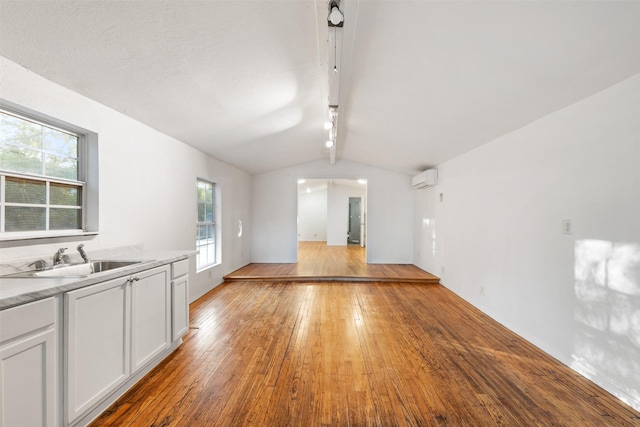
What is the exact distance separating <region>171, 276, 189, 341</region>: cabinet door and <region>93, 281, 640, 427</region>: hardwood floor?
20 centimetres

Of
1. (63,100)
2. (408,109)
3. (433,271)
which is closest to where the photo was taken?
(63,100)

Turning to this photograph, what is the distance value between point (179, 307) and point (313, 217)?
10.1 m

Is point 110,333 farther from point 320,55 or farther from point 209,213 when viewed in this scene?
point 209,213

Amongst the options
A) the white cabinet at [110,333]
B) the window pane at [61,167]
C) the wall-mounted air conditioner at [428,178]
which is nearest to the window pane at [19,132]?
the window pane at [61,167]

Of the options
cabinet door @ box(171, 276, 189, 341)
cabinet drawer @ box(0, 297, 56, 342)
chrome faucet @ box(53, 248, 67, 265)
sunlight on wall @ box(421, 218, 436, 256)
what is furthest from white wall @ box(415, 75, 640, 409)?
chrome faucet @ box(53, 248, 67, 265)

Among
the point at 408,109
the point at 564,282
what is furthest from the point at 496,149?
the point at 564,282

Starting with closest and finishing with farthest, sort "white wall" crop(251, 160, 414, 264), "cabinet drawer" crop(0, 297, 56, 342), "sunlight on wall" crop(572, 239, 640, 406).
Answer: "cabinet drawer" crop(0, 297, 56, 342)
"sunlight on wall" crop(572, 239, 640, 406)
"white wall" crop(251, 160, 414, 264)

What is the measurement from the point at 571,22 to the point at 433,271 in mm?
4322

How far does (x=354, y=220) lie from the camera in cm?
1105

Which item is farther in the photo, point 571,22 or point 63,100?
point 63,100

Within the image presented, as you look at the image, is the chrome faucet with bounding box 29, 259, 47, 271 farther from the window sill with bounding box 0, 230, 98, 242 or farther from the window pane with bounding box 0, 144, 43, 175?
the window pane with bounding box 0, 144, 43, 175

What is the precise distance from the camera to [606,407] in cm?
174

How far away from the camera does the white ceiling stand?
1522mm

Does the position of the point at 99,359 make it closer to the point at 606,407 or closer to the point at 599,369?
the point at 606,407
